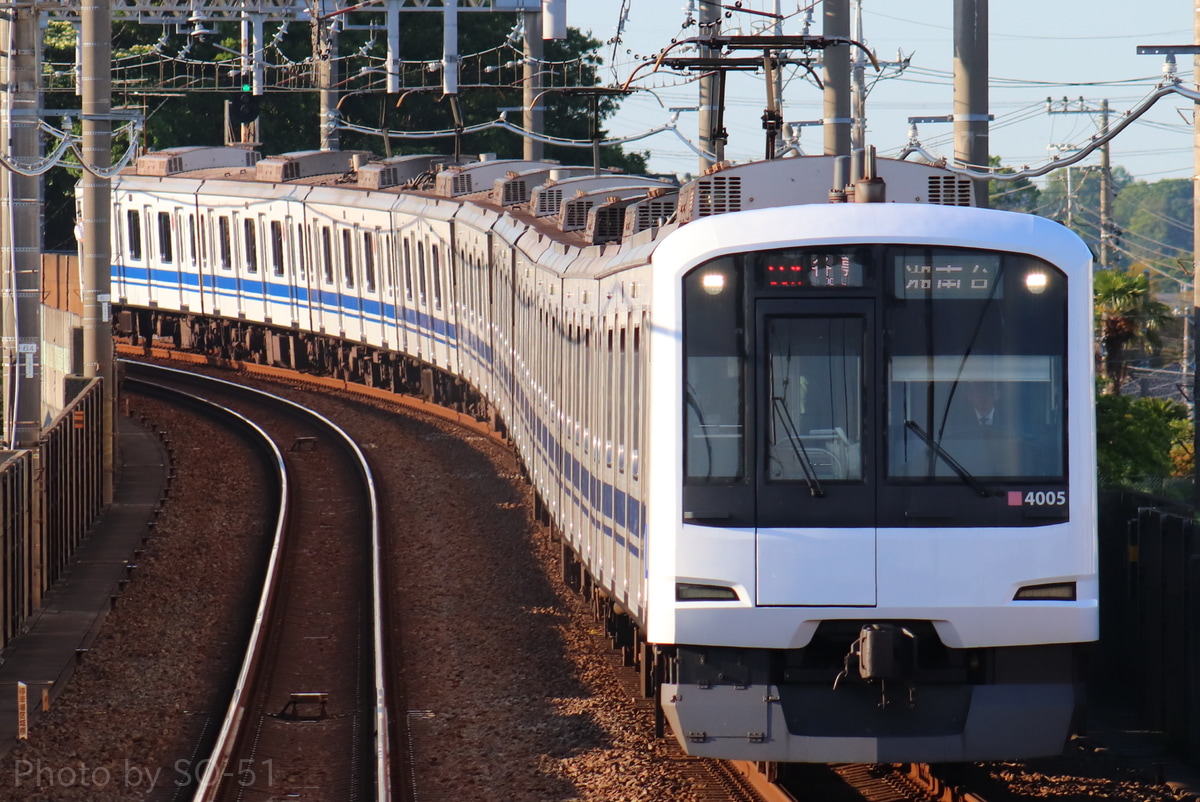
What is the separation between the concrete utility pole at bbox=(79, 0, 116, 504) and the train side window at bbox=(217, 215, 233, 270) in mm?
12193

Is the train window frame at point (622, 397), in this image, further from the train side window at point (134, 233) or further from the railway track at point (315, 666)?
the train side window at point (134, 233)

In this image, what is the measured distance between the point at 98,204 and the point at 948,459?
1422 cm

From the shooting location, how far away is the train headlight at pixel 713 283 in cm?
786

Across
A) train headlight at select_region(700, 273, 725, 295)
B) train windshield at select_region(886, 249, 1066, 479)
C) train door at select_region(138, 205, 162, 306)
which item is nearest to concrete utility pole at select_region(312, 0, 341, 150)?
train door at select_region(138, 205, 162, 306)

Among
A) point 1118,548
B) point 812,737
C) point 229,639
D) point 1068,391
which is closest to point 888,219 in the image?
point 1068,391

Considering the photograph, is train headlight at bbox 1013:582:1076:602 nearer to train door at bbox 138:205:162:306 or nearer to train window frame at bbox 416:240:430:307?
train window frame at bbox 416:240:430:307

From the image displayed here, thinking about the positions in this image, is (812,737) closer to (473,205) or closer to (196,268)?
(473,205)

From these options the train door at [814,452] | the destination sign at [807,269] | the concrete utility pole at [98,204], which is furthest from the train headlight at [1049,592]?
the concrete utility pole at [98,204]

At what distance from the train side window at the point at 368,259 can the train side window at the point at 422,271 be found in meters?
2.07

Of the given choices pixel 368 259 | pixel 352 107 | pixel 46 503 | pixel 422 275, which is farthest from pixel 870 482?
pixel 352 107

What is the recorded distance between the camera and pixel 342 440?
23.3m

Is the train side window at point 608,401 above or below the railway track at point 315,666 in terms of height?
above

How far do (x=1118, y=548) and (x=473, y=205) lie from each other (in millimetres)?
13275

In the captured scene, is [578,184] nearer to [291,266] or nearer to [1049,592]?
[1049,592]
